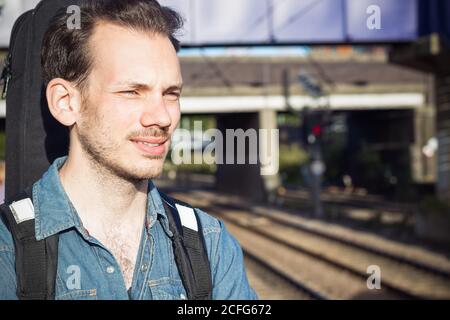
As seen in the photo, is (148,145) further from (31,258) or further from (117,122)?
(31,258)

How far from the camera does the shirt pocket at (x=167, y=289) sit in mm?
1949

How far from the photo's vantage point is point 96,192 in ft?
6.55

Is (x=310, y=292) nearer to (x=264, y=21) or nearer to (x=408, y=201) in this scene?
(x=264, y=21)

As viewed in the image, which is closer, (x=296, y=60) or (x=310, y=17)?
(x=310, y=17)

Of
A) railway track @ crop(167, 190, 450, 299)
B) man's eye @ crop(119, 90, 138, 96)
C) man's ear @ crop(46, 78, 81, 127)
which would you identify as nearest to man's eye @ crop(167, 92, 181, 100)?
man's eye @ crop(119, 90, 138, 96)

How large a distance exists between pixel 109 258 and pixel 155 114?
1.72 feet

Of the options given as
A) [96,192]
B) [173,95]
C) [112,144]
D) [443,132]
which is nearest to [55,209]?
[96,192]

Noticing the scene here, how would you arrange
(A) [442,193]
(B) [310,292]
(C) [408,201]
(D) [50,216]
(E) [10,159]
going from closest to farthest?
(D) [50,216] < (E) [10,159] < (B) [310,292] < (A) [442,193] < (C) [408,201]

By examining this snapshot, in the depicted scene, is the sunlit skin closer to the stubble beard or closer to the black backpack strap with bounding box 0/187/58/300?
the stubble beard

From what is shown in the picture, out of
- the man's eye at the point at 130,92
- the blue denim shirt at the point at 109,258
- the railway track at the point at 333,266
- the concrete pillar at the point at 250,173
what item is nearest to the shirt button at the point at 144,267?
the blue denim shirt at the point at 109,258

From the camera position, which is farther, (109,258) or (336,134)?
(336,134)

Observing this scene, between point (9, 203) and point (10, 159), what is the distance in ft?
1.54

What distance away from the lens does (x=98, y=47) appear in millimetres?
1920
